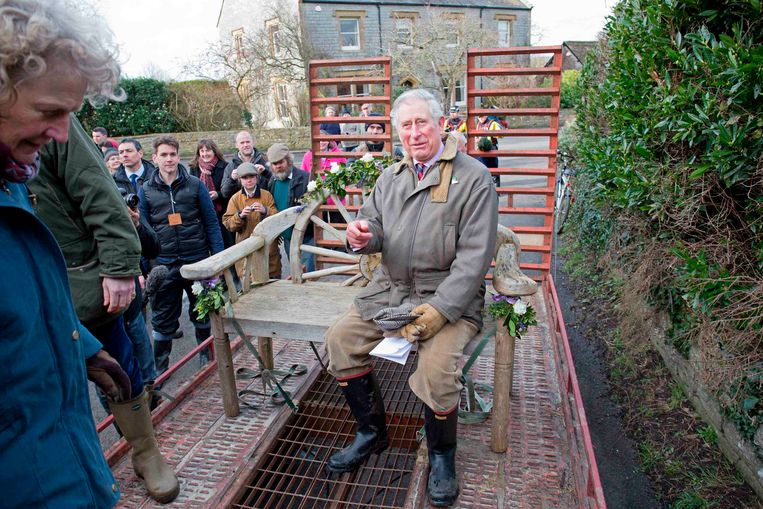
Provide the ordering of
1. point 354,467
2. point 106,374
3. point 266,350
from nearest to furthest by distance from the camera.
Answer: point 106,374 < point 354,467 < point 266,350

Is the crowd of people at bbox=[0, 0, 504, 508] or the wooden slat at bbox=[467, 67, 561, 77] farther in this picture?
the wooden slat at bbox=[467, 67, 561, 77]

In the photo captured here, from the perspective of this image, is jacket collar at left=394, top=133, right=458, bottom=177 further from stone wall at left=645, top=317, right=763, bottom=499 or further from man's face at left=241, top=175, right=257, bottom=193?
man's face at left=241, top=175, right=257, bottom=193

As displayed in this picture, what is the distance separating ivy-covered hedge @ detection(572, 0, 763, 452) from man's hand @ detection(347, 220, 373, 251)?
1858 mm

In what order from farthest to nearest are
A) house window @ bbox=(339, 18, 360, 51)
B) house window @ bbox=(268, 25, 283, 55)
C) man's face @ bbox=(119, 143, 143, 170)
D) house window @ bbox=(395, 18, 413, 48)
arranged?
house window @ bbox=(395, 18, 413, 48), house window @ bbox=(339, 18, 360, 51), house window @ bbox=(268, 25, 283, 55), man's face @ bbox=(119, 143, 143, 170)

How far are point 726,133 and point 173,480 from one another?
10.9 feet

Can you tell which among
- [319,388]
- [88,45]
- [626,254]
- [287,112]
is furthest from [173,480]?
[287,112]

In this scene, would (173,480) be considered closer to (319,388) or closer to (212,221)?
(319,388)

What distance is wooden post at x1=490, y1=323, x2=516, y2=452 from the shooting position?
9.23 feet

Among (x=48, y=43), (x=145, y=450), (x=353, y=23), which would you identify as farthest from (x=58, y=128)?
(x=353, y=23)

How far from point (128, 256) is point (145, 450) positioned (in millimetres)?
1041

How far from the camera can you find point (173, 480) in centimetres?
270

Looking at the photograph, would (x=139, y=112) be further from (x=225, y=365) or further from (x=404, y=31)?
(x=225, y=365)

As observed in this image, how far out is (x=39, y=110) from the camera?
1203mm

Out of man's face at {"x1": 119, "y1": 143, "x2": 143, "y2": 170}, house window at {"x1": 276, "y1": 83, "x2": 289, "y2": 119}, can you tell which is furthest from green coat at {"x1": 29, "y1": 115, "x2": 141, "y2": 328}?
house window at {"x1": 276, "y1": 83, "x2": 289, "y2": 119}
